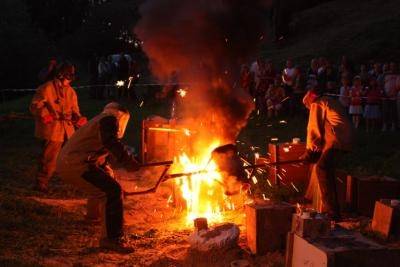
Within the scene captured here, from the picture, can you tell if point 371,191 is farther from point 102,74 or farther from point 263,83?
point 102,74

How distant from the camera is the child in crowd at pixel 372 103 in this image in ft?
44.5

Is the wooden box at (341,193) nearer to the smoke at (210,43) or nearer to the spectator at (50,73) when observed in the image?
the smoke at (210,43)

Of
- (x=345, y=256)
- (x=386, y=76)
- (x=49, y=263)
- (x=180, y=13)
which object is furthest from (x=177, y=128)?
(x=386, y=76)

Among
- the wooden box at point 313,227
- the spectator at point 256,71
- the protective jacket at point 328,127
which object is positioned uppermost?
the spectator at point 256,71

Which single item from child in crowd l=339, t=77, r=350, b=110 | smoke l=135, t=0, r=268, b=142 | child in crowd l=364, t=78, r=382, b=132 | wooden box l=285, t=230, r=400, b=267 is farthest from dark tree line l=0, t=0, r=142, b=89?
wooden box l=285, t=230, r=400, b=267

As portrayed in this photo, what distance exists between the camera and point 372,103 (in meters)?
13.6

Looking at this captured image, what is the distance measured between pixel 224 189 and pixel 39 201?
8.68ft

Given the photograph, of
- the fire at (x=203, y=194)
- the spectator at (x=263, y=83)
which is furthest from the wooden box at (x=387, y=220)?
the spectator at (x=263, y=83)

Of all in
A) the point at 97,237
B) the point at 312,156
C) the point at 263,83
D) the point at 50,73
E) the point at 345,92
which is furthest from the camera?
the point at 263,83

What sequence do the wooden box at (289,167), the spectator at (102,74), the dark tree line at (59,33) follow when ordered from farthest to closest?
the dark tree line at (59,33), the spectator at (102,74), the wooden box at (289,167)

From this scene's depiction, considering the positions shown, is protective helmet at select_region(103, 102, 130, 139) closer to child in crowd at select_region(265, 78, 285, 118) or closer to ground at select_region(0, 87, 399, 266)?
ground at select_region(0, 87, 399, 266)

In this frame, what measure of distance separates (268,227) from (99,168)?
2.02 meters

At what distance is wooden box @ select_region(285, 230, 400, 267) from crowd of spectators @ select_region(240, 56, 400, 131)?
7237 millimetres

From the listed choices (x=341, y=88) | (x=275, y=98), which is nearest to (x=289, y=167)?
(x=341, y=88)
